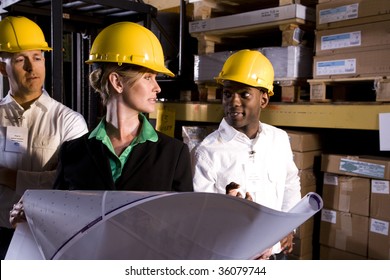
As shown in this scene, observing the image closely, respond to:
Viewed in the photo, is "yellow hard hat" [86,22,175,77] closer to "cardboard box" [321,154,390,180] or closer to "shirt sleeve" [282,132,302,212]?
"shirt sleeve" [282,132,302,212]

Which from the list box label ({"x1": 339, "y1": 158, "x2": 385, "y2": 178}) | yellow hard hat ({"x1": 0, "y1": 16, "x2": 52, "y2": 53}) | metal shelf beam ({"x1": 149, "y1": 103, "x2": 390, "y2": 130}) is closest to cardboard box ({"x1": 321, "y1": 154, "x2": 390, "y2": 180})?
box label ({"x1": 339, "y1": 158, "x2": 385, "y2": 178})

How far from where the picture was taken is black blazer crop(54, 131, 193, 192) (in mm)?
1551

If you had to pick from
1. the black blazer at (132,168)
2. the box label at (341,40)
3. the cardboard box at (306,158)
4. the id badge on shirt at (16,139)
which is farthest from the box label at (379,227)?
the id badge on shirt at (16,139)

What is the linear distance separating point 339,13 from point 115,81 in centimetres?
217

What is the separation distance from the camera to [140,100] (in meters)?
1.66

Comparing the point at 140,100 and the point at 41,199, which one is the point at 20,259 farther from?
the point at 140,100

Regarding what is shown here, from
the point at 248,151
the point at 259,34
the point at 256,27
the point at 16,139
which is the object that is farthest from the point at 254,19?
the point at 16,139

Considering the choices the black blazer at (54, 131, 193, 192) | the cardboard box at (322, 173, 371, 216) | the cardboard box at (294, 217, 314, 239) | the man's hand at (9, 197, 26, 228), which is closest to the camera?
the man's hand at (9, 197, 26, 228)

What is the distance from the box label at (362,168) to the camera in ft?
9.98

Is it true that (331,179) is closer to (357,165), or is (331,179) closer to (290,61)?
(357,165)

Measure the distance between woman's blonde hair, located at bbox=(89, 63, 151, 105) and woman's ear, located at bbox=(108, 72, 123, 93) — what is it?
0.04 feet

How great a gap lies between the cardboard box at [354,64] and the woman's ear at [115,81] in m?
2.06

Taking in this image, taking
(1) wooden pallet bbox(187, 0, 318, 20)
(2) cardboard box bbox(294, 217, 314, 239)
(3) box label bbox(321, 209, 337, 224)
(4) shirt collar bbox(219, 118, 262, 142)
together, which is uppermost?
(1) wooden pallet bbox(187, 0, 318, 20)

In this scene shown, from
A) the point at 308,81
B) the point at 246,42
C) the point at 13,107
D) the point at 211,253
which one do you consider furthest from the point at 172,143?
the point at 246,42
